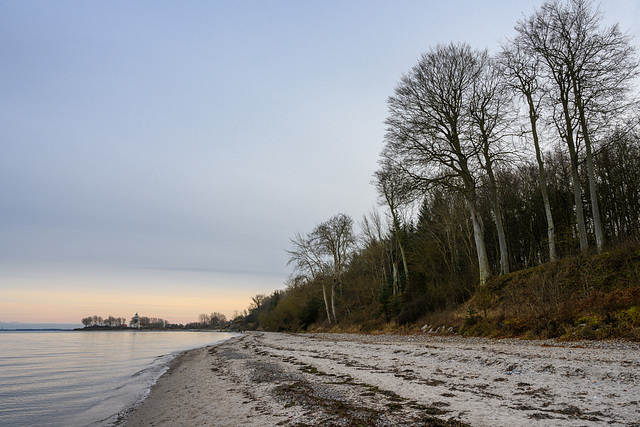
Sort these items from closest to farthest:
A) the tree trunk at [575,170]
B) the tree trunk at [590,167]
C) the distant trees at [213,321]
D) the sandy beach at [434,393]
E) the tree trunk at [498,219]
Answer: the sandy beach at [434,393]
the tree trunk at [590,167]
the tree trunk at [575,170]
the tree trunk at [498,219]
the distant trees at [213,321]

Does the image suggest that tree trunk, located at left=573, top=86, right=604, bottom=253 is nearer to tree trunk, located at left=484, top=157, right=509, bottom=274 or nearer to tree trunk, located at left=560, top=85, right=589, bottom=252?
tree trunk, located at left=560, top=85, right=589, bottom=252

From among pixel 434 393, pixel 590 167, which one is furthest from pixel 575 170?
pixel 434 393

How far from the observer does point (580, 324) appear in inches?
411

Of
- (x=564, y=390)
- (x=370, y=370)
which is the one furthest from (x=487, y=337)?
(x=564, y=390)

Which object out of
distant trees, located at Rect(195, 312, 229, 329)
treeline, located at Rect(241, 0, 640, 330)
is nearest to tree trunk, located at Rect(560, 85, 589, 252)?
treeline, located at Rect(241, 0, 640, 330)

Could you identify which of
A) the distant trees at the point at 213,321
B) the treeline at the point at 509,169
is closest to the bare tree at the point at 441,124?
the treeline at the point at 509,169

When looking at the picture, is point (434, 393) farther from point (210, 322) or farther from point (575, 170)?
point (210, 322)

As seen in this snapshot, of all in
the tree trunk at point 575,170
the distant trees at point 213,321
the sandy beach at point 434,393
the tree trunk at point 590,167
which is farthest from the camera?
the distant trees at point 213,321

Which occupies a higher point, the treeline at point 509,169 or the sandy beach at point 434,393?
the treeline at point 509,169

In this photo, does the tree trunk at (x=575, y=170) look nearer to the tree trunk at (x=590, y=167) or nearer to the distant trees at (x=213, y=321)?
the tree trunk at (x=590, y=167)

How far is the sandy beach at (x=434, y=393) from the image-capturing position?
14.3 ft

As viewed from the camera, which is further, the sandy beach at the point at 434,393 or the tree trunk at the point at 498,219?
the tree trunk at the point at 498,219

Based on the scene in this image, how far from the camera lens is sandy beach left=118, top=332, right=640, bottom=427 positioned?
4363 mm

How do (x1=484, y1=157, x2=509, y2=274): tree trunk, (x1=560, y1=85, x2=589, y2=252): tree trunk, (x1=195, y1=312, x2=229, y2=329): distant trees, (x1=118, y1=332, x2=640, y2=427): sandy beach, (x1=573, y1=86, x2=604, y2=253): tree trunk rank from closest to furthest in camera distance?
1. (x1=118, y1=332, x2=640, y2=427): sandy beach
2. (x1=573, y1=86, x2=604, y2=253): tree trunk
3. (x1=560, y1=85, x2=589, y2=252): tree trunk
4. (x1=484, y1=157, x2=509, y2=274): tree trunk
5. (x1=195, y1=312, x2=229, y2=329): distant trees
